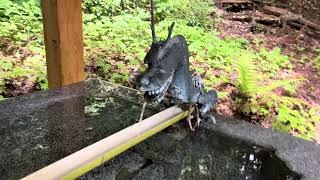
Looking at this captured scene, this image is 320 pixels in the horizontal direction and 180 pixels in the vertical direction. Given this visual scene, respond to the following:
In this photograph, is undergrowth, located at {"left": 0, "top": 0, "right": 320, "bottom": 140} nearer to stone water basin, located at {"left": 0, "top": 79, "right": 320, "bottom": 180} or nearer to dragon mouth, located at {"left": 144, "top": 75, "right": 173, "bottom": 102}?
stone water basin, located at {"left": 0, "top": 79, "right": 320, "bottom": 180}

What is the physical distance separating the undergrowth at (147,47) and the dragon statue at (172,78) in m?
2.11

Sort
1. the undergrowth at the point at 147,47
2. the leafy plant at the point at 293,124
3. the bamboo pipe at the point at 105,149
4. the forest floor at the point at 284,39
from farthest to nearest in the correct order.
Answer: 1. the forest floor at the point at 284,39
2. the undergrowth at the point at 147,47
3. the leafy plant at the point at 293,124
4. the bamboo pipe at the point at 105,149

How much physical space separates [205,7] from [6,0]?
355 centimetres

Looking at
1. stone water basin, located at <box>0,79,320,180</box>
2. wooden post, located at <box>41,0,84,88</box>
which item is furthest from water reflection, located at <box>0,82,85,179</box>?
wooden post, located at <box>41,0,84,88</box>

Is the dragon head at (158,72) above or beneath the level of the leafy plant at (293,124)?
above

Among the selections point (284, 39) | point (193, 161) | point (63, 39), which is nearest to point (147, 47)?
point (63, 39)

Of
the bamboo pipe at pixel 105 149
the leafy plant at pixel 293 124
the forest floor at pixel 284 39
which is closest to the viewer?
the bamboo pipe at pixel 105 149

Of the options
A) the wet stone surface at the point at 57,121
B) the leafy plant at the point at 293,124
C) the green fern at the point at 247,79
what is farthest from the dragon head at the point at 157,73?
the green fern at the point at 247,79

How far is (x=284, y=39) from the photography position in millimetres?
6828

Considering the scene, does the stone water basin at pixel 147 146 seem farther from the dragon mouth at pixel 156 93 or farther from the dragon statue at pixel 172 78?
the dragon mouth at pixel 156 93

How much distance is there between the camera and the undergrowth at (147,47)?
157 inches

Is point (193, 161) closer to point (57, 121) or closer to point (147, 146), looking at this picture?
point (147, 146)

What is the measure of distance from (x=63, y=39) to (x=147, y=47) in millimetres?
2548

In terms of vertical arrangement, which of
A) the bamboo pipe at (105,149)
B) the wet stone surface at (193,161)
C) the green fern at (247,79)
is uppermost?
the bamboo pipe at (105,149)
